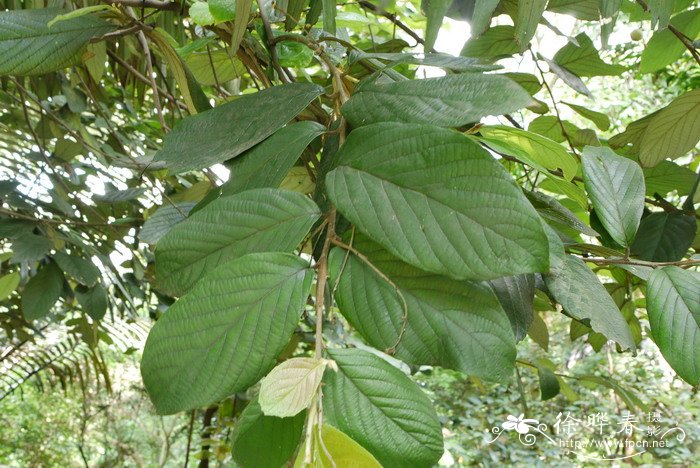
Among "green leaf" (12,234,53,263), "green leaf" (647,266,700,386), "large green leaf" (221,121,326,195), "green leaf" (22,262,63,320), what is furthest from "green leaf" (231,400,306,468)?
"green leaf" (22,262,63,320)

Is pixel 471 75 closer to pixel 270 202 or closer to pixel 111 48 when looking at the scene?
pixel 270 202

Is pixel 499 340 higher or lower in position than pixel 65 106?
higher

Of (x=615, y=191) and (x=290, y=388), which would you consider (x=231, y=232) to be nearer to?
(x=290, y=388)

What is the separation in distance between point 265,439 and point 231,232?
0.35 feet

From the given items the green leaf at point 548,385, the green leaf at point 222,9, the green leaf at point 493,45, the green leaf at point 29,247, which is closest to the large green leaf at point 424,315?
the green leaf at point 222,9

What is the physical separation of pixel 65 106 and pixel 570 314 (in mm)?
1163

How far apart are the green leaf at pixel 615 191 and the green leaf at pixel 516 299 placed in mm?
93

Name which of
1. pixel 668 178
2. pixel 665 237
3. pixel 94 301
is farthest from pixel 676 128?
pixel 94 301

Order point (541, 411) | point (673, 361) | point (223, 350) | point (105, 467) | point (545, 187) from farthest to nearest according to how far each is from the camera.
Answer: point (105, 467), point (541, 411), point (545, 187), point (673, 361), point (223, 350)

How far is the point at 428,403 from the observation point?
0.29 m

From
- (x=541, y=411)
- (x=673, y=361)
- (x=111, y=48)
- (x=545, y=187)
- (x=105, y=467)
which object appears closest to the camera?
(x=673, y=361)

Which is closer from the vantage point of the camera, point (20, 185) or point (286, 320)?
point (286, 320)

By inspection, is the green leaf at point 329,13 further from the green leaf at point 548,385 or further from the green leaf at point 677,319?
the green leaf at point 548,385

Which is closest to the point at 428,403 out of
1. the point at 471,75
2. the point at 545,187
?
the point at 471,75
